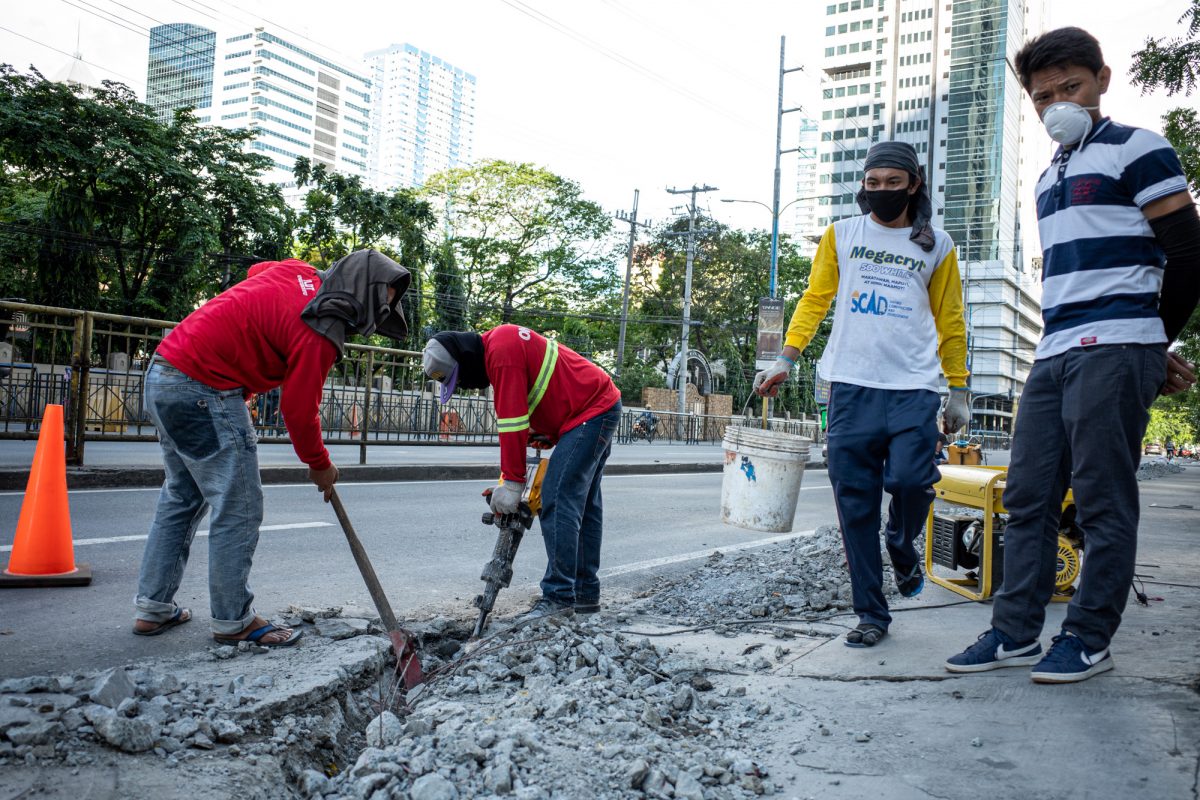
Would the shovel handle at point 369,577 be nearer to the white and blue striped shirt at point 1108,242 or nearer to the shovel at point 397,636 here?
the shovel at point 397,636

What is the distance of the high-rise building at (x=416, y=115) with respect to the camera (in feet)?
188

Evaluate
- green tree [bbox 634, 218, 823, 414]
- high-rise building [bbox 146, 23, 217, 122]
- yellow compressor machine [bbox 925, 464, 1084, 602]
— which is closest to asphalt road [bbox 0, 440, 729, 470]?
yellow compressor machine [bbox 925, 464, 1084, 602]

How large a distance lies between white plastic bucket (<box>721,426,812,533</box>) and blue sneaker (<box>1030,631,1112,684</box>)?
6.43 feet

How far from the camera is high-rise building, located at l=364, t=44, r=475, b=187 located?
2254 inches

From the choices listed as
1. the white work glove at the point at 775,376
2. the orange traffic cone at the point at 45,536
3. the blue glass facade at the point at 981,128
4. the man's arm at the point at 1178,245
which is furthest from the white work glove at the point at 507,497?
the blue glass facade at the point at 981,128

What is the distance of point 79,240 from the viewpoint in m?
26.3

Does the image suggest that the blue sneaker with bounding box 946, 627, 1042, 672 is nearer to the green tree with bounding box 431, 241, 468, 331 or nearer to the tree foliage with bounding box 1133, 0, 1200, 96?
the tree foliage with bounding box 1133, 0, 1200, 96

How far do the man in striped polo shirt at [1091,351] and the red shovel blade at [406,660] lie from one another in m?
1.87

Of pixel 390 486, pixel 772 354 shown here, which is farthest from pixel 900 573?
pixel 772 354

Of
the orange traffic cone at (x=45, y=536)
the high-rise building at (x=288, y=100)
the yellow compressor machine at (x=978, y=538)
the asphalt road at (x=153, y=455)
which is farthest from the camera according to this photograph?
the high-rise building at (x=288, y=100)

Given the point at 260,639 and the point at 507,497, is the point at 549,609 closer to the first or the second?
the point at 507,497

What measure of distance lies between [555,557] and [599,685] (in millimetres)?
1274

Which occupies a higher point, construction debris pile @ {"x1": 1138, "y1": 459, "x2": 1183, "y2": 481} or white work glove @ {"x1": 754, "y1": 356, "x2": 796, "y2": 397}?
white work glove @ {"x1": 754, "y1": 356, "x2": 796, "y2": 397}

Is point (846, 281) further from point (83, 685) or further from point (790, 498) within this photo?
point (83, 685)
